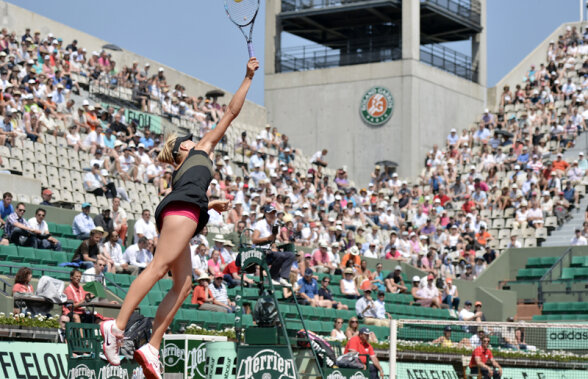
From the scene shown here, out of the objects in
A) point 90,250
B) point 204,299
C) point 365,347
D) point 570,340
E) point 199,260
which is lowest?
point 570,340

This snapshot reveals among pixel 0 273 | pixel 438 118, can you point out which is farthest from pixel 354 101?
pixel 0 273

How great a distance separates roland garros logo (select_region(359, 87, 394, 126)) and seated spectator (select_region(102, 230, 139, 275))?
21.2m

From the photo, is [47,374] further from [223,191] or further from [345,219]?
[345,219]

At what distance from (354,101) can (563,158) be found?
9214 millimetres

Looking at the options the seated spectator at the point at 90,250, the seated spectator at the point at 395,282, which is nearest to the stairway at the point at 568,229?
the seated spectator at the point at 395,282

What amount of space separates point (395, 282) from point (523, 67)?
711 inches

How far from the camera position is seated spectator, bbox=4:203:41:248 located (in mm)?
17375

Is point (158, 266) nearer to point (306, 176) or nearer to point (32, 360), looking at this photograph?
point (32, 360)

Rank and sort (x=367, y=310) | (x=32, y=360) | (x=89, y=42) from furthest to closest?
(x=89, y=42) < (x=367, y=310) < (x=32, y=360)

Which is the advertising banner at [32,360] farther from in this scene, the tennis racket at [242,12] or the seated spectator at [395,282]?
the seated spectator at [395,282]

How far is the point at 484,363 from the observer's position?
1886 centimetres

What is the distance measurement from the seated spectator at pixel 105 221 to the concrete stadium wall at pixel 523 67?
23.6 metres

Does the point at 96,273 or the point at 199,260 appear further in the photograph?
the point at 199,260

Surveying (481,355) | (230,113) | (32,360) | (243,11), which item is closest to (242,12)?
(243,11)
